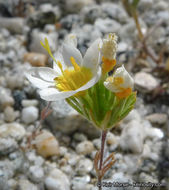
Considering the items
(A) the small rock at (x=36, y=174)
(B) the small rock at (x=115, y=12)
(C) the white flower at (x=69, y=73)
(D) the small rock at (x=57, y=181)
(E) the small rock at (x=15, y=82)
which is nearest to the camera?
(C) the white flower at (x=69, y=73)

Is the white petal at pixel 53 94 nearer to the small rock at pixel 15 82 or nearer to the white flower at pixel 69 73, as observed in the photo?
the white flower at pixel 69 73

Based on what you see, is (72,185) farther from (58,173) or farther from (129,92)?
(129,92)

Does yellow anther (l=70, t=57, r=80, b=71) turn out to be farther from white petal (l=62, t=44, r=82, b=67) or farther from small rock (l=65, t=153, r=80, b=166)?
small rock (l=65, t=153, r=80, b=166)

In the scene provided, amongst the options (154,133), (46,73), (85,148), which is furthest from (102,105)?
(154,133)

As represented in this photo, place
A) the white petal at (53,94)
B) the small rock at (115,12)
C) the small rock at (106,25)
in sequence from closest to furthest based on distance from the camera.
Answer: the white petal at (53,94), the small rock at (106,25), the small rock at (115,12)

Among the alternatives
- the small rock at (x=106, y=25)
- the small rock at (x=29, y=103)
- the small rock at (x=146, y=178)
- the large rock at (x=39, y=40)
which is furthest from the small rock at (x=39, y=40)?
the small rock at (x=146, y=178)

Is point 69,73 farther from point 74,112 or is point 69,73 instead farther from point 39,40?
point 39,40

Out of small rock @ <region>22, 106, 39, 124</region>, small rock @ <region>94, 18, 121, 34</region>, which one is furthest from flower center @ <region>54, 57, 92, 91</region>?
small rock @ <region>94, 18, 121, 34</region>
